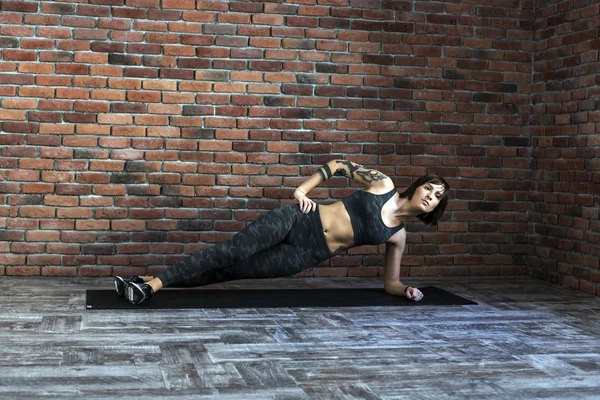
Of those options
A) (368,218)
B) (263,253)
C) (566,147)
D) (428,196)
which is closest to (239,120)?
(263,253)

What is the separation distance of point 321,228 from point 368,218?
274 millimetres

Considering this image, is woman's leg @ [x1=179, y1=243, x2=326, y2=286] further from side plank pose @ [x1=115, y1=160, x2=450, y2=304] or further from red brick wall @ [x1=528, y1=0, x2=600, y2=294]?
red brick wall @ [x1=528, y1=0, x2=600, y2=294]

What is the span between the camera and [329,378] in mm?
2807

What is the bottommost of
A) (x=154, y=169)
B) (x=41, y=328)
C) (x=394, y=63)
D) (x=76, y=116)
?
(x=41, y=328)

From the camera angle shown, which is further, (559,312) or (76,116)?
(76,116)

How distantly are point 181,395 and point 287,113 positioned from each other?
3012mm

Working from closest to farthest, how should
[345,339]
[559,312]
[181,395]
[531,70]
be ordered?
[181,395] < [345,339] < [559,312] < [531,70]

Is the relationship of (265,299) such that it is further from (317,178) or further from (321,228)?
(317,178)

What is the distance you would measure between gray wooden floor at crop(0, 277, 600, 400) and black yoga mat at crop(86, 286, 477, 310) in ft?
0.36

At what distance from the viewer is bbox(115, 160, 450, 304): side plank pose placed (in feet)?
13.7

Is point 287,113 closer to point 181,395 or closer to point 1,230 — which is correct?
point 1,230

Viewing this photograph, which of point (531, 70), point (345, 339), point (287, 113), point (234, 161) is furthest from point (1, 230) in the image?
point (531, 70)

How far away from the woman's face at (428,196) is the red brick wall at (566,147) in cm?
132

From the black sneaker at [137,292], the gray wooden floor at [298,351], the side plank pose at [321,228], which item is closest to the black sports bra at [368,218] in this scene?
the side plank pose at [321,228]
